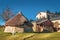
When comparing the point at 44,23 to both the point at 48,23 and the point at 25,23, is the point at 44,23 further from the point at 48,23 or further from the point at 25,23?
the point at 25,23

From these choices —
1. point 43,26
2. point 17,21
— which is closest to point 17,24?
point 17,21

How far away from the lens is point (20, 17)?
46.2 meters

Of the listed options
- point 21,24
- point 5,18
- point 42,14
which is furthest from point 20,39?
point 42,14

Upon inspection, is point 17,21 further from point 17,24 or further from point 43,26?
point 43,26


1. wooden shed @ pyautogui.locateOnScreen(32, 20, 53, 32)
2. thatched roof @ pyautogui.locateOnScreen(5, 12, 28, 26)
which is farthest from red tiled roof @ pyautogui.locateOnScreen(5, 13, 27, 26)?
wooden shed @ pyautogui.locateOnScreen(32, 20, 53, 32)

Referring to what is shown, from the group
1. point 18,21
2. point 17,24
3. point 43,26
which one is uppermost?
point 18,21

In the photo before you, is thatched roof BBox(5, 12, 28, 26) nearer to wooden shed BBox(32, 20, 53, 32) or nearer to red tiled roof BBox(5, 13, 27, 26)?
red tiled roof BBox(5, 13, 27, 26)

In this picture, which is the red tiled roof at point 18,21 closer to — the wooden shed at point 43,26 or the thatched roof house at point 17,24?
the thatched roof house at point 17,24

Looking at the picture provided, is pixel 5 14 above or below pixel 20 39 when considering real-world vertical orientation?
above

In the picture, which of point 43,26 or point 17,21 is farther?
point 43,26

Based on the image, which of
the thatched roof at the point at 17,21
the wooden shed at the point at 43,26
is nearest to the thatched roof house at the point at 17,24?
the thatched roof at the point at 17,21

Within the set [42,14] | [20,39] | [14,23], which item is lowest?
[20,39]

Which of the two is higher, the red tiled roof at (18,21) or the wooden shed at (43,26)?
the red tiled roof at (18,21)

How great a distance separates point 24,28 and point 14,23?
8.40 ft
